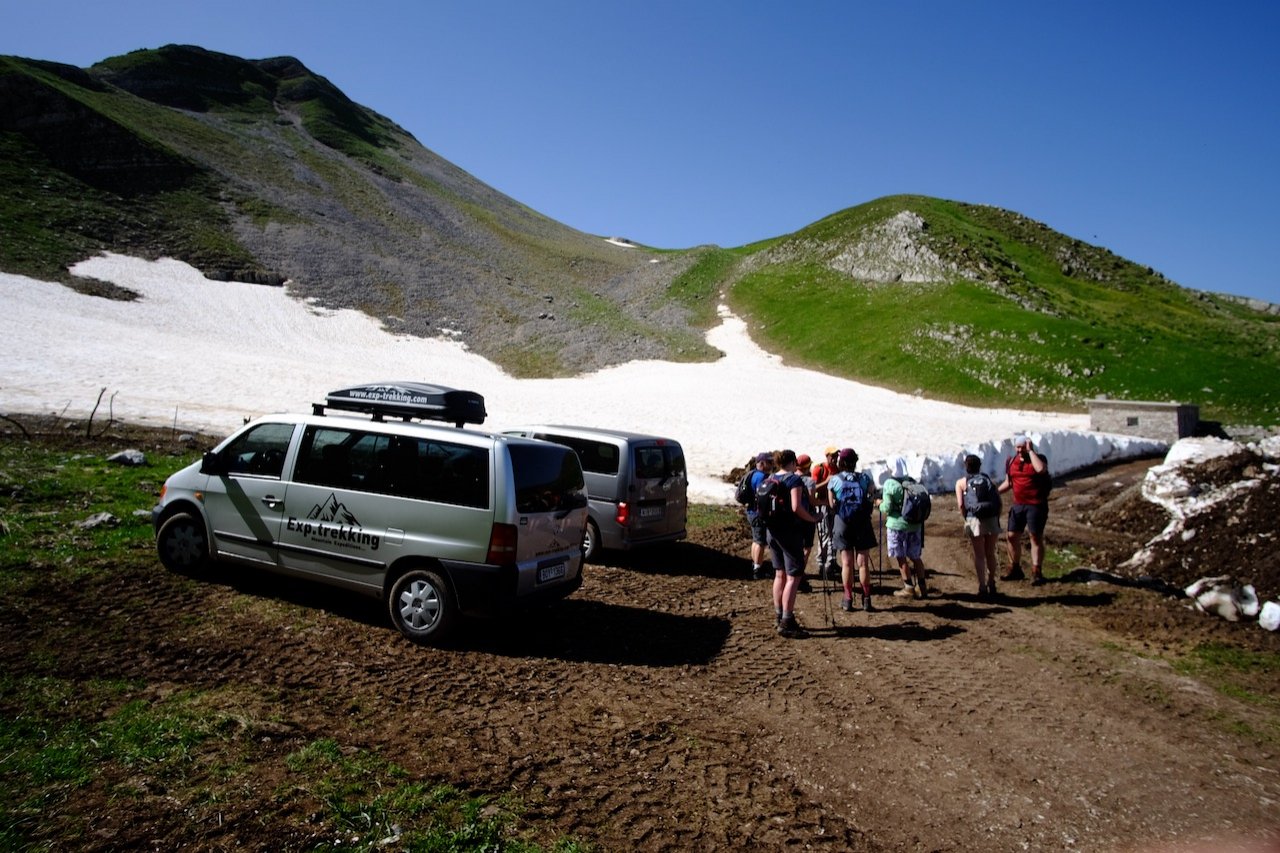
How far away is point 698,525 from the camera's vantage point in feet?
49.1

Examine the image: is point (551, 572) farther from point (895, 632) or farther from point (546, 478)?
point (895, 632)

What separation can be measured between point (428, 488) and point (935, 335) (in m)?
44.0

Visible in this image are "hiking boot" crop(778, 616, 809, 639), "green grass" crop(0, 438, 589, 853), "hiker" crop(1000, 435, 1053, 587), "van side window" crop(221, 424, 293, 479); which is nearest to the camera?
"green grass" crop(0, 438, 589, 853)

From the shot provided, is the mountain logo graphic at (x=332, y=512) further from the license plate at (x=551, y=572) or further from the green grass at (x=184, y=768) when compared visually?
the license plate at (x=551, y=572)

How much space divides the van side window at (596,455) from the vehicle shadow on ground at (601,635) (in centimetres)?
263

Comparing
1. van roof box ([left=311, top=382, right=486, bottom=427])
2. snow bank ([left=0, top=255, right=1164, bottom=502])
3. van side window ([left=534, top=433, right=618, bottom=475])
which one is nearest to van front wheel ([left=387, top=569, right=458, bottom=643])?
van roof box ([left=311, top=382, right=486, bottom=427])

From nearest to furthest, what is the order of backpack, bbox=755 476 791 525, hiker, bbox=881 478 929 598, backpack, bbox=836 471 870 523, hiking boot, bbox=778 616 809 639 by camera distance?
backpack, bbox=755 476 791 525, hiking boot, bbox=778 616 809 639, backpack, bbox=836 471 870 523, hiker, bbox=881 478 929 598

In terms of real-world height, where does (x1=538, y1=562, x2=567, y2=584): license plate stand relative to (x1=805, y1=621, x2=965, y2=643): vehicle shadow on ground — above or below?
above

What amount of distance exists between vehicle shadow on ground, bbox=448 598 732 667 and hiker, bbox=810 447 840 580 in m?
2.70

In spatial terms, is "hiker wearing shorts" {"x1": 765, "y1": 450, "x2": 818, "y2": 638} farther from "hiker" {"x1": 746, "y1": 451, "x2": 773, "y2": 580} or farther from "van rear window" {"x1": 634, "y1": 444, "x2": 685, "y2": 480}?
"van rear window" {"x1": 634, "y1": 444, "x2": 685, "y2": 480}

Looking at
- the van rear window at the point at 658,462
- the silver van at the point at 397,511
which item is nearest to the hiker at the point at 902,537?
the van rear window at the point at 658,462

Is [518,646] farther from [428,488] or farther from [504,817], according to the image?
Result: [504,817]

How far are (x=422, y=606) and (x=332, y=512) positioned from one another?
157 centimetres

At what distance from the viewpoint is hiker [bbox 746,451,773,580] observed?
32.3 ft
